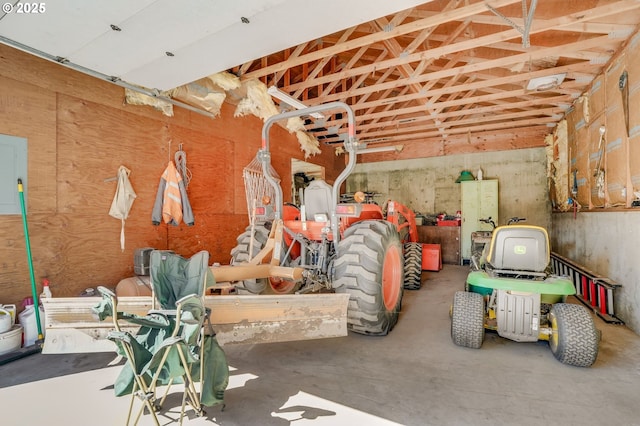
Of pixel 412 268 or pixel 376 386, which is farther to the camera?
pixel 412 268

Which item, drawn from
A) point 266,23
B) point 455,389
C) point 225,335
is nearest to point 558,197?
point 455,389

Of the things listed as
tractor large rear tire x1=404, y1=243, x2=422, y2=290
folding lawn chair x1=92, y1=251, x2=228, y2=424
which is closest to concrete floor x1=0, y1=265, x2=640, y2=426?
folding lawn chair x1=92, y1=251, x2=228, y2=424

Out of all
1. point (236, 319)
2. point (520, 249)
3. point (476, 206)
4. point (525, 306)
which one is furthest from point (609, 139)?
point (236, 319)

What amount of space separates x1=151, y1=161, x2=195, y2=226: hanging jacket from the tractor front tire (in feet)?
10.3

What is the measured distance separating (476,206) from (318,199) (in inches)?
218

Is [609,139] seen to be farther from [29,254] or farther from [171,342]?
[29,254]

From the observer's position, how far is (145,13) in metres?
2.16

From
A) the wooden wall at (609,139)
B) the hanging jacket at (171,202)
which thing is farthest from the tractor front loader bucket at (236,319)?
the wooden wall at (609,139)

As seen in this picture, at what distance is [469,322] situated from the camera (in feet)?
8.32

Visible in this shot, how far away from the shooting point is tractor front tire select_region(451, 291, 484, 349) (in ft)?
8.28

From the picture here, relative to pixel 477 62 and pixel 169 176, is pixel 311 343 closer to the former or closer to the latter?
pixel 169 176

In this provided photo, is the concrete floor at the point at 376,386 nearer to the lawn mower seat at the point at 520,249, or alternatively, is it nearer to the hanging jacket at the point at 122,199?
the lawn mower seat at the point at 520,249

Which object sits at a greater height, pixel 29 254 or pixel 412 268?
pixel 29 254

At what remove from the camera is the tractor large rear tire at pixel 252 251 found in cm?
293
